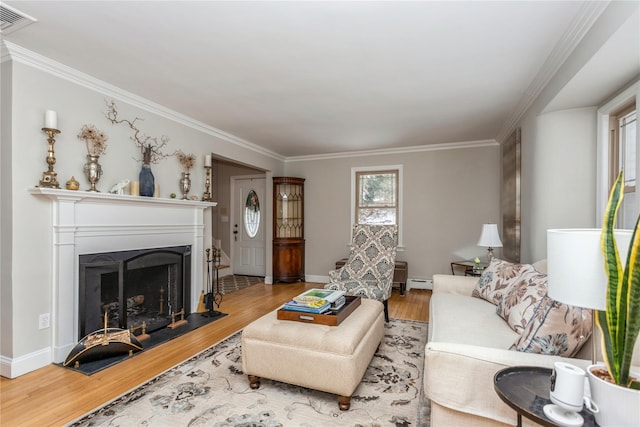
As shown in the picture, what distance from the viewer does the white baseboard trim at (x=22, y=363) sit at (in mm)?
2271

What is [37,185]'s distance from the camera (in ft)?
7.90

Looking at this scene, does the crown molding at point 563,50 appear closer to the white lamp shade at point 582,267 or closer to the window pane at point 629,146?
the window pane at point 629,146

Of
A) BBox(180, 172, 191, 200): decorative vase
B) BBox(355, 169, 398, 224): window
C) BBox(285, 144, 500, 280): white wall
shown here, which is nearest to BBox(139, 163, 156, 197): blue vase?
BBox(180, 172, 191, 200): decorative vase

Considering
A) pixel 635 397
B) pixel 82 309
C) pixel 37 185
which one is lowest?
pixel 82 309

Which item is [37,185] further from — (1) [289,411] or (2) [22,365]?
(1) [289,411]

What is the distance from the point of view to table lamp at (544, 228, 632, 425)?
41.6 inches

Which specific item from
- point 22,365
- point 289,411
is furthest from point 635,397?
point 22,365

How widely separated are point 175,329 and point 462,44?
11.6 ft

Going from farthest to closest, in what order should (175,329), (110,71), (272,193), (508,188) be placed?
(272,193), (508,188), (175,329), (110,71)

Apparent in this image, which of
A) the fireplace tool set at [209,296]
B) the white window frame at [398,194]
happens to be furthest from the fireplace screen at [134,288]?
the white window frame at [398,194]

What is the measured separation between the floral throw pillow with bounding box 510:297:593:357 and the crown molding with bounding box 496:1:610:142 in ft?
5.24

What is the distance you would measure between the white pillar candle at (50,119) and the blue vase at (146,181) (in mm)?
846

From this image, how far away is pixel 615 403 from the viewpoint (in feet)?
3.13

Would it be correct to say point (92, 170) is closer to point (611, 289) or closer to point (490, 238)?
point (611, 289)
